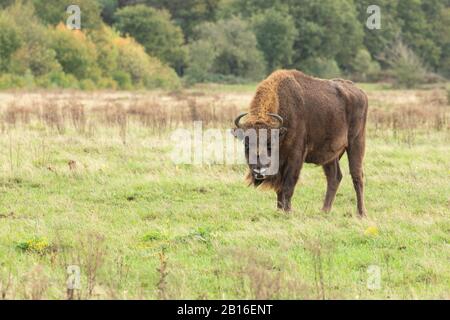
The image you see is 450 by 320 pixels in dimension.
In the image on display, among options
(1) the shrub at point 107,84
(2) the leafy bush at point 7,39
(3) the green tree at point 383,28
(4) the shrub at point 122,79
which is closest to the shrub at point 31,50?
(2) the leafy bush at point 7,39

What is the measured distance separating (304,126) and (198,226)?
2.44 m

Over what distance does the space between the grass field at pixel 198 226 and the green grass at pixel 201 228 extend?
23 mm

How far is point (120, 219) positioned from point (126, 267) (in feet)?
8.57

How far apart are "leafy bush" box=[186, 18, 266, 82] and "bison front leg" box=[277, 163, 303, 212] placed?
51.2m

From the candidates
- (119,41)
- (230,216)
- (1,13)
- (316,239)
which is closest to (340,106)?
(230,216)

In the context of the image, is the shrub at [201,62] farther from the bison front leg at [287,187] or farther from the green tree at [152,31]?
the bison front leg at [287,187]

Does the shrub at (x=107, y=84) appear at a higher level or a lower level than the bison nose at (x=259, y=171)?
lower

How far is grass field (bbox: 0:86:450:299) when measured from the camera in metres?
7.07

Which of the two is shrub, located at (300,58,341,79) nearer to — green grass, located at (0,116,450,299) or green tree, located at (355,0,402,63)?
green tree, located at (355,0,402,63)

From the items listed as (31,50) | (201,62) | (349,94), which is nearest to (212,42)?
(201,62)

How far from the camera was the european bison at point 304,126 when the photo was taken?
10.6 m

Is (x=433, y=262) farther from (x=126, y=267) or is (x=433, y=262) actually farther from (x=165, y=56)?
(x=165, y=56)

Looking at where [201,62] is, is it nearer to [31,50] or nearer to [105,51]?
[105,51]

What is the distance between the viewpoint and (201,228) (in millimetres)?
9258
